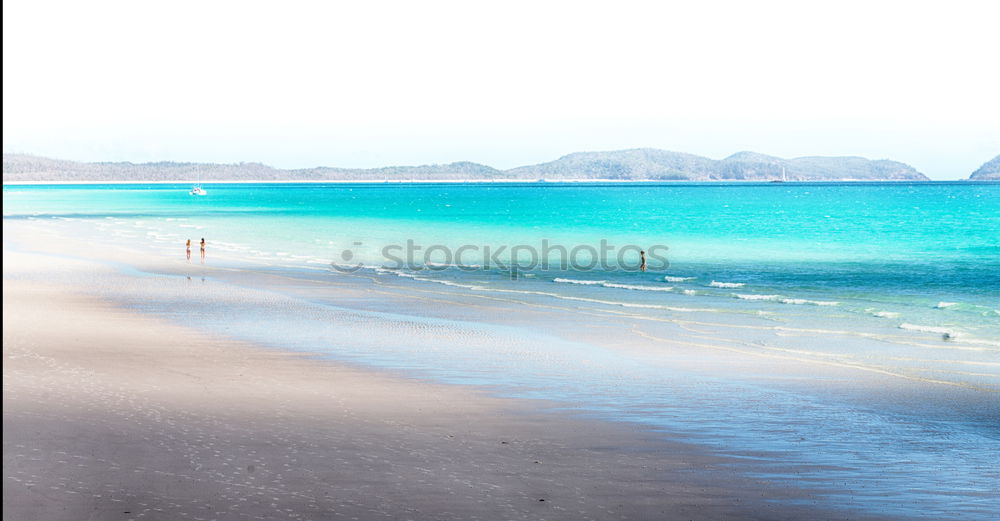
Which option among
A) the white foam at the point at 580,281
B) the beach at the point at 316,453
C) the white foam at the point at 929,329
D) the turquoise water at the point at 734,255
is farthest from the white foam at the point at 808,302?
the beach at the point at 316,453

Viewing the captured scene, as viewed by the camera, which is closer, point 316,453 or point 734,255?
point 316,453

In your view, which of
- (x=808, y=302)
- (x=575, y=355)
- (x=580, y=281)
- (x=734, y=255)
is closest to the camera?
(x=575, y=355)

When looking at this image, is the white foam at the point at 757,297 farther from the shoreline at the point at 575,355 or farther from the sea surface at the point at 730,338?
the shoreline at the point at 575,355

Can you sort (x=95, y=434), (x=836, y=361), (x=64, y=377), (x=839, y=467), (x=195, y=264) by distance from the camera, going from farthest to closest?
(x=195, y=264) < (x=836, y=361) < (x=64, y=377) < (x=95, y=434) < (x=839, y=467)

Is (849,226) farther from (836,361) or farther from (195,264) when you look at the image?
(836,361)

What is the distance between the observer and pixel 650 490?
9180mm

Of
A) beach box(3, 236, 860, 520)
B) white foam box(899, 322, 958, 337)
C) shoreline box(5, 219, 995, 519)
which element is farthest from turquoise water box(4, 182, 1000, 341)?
beach box(3, 236, 860, 520)

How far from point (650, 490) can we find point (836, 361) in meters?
8.76

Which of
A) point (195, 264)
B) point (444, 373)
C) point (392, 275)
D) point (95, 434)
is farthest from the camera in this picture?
point (195, 264)

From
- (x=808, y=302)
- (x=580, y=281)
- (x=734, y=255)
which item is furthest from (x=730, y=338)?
(x=734, y=255)

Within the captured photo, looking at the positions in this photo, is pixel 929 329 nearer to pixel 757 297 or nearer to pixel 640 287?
pixel 757 297

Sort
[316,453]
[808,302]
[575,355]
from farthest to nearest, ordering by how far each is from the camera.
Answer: [808,302] < [575,355] < [316,453]

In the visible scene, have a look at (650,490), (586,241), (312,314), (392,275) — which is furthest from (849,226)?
(650,490)

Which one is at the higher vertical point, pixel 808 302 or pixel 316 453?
pixel 316 453
